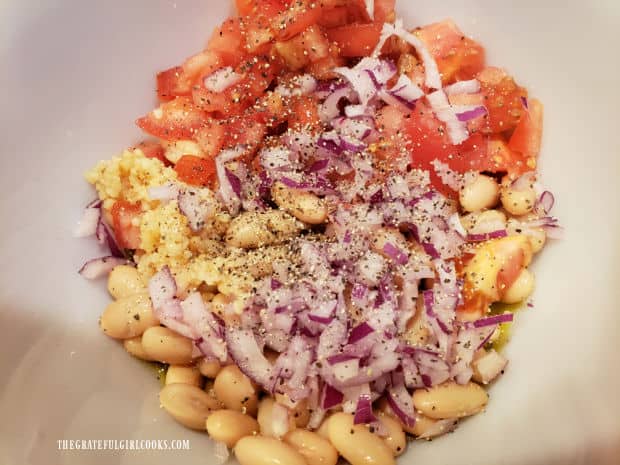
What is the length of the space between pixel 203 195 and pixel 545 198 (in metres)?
0.78

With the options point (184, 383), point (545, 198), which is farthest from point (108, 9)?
point (545, 198)

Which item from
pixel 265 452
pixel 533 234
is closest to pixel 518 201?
pixel 533 234

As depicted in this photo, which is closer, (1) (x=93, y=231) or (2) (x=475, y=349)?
(2) (x=475, y=349)

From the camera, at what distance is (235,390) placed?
1207 millimetres

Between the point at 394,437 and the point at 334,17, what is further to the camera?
the point at 334,17

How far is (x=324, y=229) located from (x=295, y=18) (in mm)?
495

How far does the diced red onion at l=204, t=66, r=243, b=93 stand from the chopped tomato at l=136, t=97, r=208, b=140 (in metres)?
0.07

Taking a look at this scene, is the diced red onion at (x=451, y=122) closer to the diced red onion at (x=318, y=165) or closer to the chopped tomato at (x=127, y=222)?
the diced red onion at (x=318, y=165)

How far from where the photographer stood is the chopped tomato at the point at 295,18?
138 centimetres

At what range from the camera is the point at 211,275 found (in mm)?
1263

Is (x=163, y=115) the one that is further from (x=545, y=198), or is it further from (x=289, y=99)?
(x=545, y=198)

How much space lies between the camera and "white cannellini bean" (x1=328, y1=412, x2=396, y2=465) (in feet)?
3.66

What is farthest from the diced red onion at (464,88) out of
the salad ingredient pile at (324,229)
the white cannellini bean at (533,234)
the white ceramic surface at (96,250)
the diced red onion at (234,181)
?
the diced red onion at (234,181)

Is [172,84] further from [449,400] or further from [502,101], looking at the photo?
[449,400]
